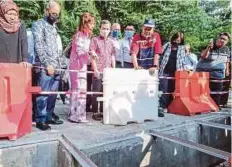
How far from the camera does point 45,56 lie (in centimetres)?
411

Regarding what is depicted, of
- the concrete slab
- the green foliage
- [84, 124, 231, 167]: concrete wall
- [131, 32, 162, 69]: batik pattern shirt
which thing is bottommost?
[84, 124, 231, 167]: concrete wall

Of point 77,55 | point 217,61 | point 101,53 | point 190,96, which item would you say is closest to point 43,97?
point 77,55

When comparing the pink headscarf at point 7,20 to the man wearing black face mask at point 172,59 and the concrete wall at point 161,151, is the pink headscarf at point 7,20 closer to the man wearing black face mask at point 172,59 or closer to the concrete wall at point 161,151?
the concrete wall at point 161,151

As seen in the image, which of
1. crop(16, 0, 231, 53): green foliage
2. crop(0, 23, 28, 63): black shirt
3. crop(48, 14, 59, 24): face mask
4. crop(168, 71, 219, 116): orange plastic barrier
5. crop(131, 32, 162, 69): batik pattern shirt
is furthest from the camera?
crop(16, 0, 231, 53): green foliage

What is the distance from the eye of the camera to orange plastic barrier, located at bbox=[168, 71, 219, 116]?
564 centimetres

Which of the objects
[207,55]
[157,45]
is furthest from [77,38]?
[207,55]

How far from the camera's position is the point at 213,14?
21.4 m

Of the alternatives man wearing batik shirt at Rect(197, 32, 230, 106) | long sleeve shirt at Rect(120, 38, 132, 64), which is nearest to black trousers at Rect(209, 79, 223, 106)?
man wearing batik shirt at Rect(197, 32, 230, 106)

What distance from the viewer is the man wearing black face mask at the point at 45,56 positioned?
4.06 m

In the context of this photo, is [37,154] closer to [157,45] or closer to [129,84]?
[129,84]

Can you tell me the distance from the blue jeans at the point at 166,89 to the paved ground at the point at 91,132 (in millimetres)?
943

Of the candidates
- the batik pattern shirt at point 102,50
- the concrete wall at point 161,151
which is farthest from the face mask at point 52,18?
the concrete wall at point 161,151

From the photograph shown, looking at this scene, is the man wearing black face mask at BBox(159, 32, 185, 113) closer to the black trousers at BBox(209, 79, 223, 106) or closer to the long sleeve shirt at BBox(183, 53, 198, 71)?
the long sleeve shirt at BBox(183, 53, 198, 71)

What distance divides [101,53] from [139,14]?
42.2ft
